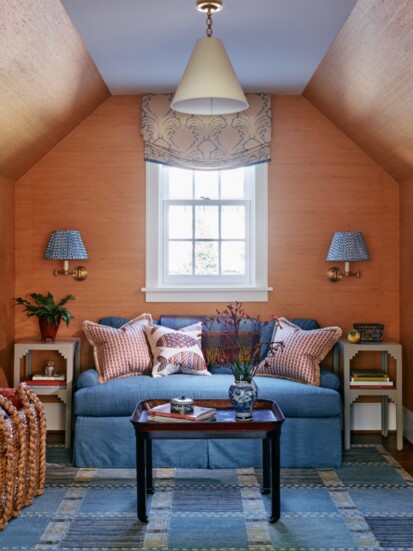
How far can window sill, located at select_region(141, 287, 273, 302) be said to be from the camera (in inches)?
231

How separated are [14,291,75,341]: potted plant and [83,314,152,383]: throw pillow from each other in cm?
22

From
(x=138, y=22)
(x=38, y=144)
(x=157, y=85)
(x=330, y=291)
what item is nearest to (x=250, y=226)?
(x=330, y=291)

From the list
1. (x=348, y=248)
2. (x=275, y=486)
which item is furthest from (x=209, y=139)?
(x=275, y=486)

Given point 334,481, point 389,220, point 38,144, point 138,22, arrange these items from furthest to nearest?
1. point 389,220
2. point 38,144
3. point 334,481
4. point 138,22

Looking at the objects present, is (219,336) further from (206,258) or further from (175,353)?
(206,258)

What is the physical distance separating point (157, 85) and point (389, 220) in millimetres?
2198

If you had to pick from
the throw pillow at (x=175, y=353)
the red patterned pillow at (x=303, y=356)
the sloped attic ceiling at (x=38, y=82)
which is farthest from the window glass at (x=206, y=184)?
the red patterned pillow at (x=303, y=356)

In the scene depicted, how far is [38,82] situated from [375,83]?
214 centimetres

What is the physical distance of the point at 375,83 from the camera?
4488 mm

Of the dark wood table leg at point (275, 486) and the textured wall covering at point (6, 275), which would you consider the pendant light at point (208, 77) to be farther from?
the textured wall covering at point (6, 275)

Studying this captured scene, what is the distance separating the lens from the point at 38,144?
549 centimetres

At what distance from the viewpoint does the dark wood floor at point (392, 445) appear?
16.1 feet

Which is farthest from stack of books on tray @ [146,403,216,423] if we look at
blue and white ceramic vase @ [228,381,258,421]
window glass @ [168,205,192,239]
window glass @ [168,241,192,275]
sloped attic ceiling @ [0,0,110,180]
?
window glass @ [168,205,192,239]

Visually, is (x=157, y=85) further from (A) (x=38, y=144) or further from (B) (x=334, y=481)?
(B) (x=334, y=481)
